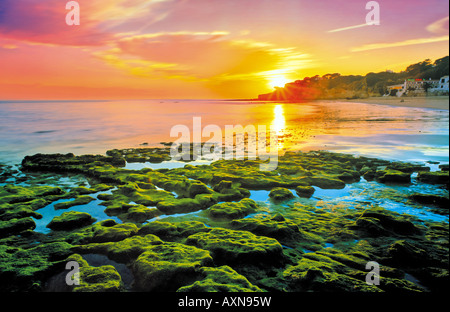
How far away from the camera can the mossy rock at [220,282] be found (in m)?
4.82

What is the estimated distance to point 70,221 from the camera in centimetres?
787

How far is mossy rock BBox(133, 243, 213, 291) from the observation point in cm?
519

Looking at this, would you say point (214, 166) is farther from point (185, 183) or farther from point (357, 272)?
point (357, 272)

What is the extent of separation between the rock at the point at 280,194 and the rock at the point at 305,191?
1.89ft

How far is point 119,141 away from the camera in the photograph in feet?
88.0

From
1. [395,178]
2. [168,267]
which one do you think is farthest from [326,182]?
[168,267]

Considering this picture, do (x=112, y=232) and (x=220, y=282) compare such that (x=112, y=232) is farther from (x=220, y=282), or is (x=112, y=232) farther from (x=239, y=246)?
(x=220, y=282)

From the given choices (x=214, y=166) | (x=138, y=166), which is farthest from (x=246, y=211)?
(x=138, y=166)

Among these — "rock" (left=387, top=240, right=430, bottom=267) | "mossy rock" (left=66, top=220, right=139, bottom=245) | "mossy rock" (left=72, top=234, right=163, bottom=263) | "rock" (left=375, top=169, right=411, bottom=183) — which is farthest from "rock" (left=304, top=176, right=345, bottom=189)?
"mossy rock" (left=66, top=220, right=139, bottom=245)

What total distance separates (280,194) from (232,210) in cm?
262

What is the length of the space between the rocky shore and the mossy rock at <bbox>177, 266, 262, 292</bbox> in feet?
0.07

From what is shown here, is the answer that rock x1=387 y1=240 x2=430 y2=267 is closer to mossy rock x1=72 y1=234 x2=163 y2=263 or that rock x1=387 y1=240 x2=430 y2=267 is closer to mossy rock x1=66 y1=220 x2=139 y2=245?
mossy rock x1=72 y1=234 x2=163 y2=263

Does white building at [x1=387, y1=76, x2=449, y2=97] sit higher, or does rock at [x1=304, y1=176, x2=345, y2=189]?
white building at [x1=387, y1=76, x2=449, y2=97]
